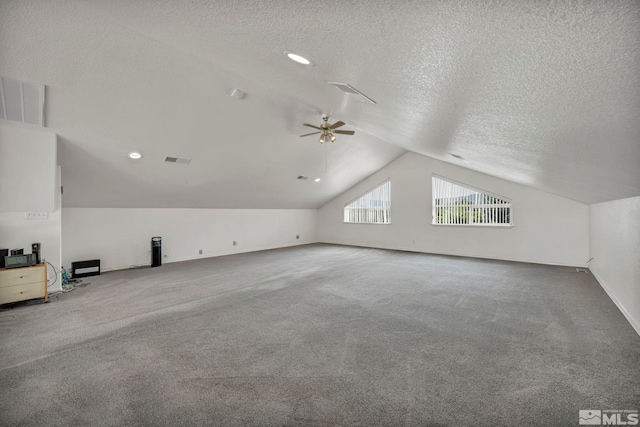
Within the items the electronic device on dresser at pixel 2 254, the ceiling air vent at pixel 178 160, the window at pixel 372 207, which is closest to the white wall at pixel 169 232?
the electronic device on dresser at pixel 2 254

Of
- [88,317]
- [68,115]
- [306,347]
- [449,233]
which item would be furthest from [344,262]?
[68,115]

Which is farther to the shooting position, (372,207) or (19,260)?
(372,207)

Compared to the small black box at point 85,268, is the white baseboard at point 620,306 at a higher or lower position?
lower

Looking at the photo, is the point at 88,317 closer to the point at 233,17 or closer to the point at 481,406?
the point at 233,17

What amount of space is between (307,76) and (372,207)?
7.74 metres

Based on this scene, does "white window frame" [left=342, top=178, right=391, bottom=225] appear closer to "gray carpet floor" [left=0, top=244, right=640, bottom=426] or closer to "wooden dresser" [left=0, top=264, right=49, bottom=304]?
"gray carpet floor" [left=0, top=244, right=640, bottom=426]

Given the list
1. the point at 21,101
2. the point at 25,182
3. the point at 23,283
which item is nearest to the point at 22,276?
the point at 23,283

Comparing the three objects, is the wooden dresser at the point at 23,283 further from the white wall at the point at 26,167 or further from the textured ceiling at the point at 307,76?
the textured ceiling at the point at 307,76

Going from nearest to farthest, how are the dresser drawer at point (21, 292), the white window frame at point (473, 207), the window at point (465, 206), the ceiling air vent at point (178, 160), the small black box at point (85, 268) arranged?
1. the dresser drawer at point (21, 292)
2. the ceiling air vent at point (178, 160)
3. the small black box at point (85, 268)
4. the white window frame at point (473, 207)
5. the window at point (465, 206)

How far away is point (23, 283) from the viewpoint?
4078 mm

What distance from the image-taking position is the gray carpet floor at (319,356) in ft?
6.31

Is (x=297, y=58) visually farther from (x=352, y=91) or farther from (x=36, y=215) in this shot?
(x=36, y=215)

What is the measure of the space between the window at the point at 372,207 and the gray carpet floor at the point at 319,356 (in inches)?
191

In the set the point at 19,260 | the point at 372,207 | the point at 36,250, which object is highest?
the point at 372,207
